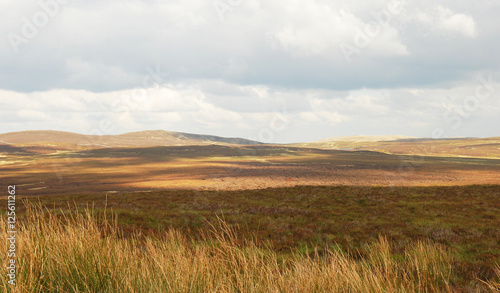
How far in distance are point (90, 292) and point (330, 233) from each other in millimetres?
13039

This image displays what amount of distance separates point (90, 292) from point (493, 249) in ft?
43.8

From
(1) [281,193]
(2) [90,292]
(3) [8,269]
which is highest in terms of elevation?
(3) [8,269]

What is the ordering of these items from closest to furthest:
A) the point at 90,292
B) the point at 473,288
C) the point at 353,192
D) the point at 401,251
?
the point at 90,292 → the point at 473,288 → the point at 401,251 → the point at 353,192

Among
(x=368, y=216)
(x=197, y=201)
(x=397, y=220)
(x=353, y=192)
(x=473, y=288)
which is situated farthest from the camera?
(x=353, y=192)

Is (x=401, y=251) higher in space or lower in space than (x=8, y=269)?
lower

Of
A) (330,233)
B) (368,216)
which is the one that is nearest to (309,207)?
(368,216)

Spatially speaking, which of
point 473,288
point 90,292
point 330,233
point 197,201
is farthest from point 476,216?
point 90,292

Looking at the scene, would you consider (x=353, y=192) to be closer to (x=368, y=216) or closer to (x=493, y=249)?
(x=368, y=216)

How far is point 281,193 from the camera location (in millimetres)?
33000

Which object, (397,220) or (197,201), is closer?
(397,220)

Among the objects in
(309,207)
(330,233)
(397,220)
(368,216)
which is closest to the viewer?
(330,233)

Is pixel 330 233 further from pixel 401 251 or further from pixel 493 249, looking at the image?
pixel 493 249

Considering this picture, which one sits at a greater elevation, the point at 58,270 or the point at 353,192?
the point at 58,270

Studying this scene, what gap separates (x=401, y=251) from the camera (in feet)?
37.5
